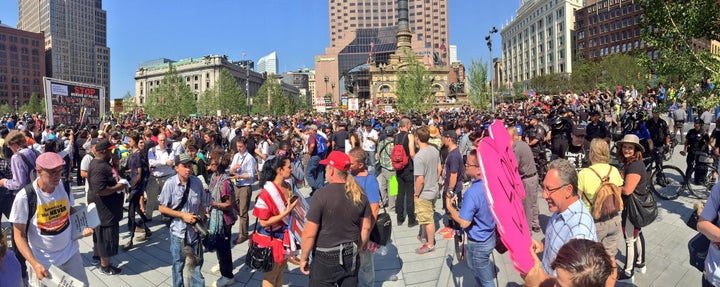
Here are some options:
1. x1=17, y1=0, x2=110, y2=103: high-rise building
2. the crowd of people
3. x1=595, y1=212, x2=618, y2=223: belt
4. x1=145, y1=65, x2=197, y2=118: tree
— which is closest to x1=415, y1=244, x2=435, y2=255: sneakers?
the crowd of people

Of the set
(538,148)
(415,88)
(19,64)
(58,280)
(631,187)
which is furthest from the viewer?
(19,64)

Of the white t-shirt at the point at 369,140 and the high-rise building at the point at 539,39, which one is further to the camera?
the high-rise building at the point at 539,39

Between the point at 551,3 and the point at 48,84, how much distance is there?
3956 inches

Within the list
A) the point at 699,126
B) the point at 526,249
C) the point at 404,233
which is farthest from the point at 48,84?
the point at 699,126

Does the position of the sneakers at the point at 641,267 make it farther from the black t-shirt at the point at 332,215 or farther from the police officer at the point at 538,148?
the police officer at the point at 538,148

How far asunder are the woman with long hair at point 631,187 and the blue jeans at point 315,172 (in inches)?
259

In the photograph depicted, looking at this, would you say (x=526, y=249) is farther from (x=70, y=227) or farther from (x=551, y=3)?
(x=551, y=3)

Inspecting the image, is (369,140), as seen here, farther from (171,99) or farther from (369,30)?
(369,30)

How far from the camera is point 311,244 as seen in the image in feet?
11.8

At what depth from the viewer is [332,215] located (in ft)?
11.6

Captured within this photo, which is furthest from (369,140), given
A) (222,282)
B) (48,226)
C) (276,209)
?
→ (48,226)

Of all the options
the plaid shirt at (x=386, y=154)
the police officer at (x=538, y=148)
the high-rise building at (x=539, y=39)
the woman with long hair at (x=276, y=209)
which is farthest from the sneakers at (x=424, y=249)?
the high-rise building at (x=539, y=39)

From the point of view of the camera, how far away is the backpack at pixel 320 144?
10812 mm

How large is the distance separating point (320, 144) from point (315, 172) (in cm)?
116
